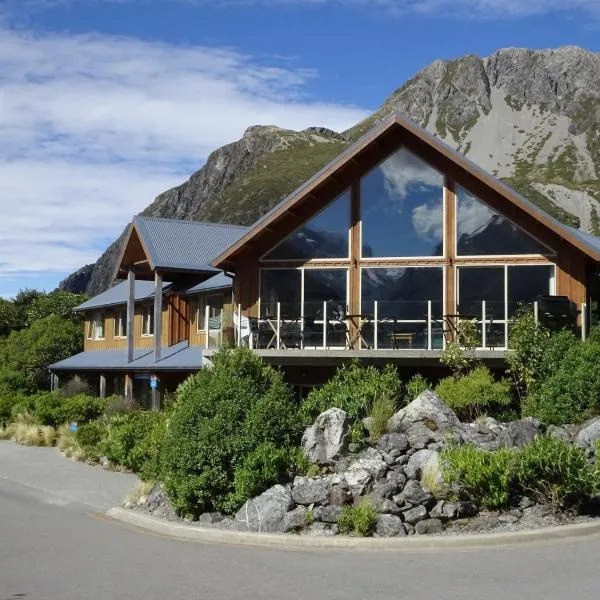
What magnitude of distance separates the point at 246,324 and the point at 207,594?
14.7 m

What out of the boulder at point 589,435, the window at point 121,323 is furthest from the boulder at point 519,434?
the window at point 121,323

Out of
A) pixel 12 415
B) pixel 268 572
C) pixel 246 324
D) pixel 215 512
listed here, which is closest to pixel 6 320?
pixel 12 415

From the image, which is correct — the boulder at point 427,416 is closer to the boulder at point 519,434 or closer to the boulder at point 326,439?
the boulder at point 519,434

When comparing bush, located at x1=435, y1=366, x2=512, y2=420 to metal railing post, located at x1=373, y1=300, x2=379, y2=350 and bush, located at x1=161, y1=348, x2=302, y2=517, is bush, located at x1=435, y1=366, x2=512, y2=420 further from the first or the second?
bush, located at x1=161, y1=348, x2=302, y2=517

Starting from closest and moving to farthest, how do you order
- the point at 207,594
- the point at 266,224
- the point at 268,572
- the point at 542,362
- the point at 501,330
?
the point at 207,594, the point at 268,572, the point at 542,362, the point at 501,330, the point at 266,224

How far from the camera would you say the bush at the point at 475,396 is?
718 inches

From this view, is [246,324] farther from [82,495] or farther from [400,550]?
[400,550]

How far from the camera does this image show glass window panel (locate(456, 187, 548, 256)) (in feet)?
72.1

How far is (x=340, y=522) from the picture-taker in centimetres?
1202

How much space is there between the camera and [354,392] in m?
17.5

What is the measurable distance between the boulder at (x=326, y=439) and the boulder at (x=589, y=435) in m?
3.84

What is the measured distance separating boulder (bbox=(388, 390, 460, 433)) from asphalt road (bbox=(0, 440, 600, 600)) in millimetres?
4444

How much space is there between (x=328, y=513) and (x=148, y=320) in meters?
23.7

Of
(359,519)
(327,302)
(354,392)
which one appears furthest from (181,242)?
(359,519)
